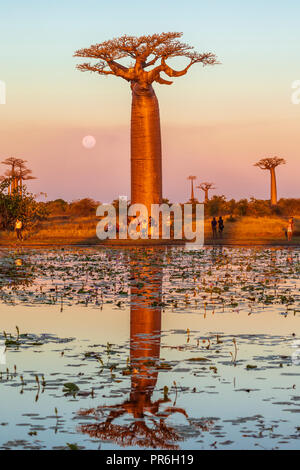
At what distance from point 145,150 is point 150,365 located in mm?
40592

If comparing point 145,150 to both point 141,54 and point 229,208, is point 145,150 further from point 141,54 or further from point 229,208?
point 229,208

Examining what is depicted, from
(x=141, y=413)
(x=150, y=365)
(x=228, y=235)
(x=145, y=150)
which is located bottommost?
(x=141, y=413)

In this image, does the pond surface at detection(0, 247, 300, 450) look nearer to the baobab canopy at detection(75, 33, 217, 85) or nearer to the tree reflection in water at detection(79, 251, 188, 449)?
the tree reflection in water at detection(79, 251, 188, 449)

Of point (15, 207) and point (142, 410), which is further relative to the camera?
point (15, 207)

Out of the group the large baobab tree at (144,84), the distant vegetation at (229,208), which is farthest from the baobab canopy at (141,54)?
the distant vegetation at (229,208)

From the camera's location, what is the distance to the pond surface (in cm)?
639

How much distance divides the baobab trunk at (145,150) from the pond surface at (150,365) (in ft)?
96.9

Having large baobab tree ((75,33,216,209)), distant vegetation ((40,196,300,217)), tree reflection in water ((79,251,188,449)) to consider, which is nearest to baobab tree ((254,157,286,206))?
distant vegetation ((40,196,300,217))

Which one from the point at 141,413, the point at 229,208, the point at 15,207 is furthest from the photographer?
the point at 229,208

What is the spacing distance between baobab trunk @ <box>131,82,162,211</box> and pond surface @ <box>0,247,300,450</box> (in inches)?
1163

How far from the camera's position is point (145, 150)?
1937 inches

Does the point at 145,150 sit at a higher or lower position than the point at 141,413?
higher

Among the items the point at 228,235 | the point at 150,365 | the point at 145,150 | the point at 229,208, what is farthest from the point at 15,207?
the point at 229,208

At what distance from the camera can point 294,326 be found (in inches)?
493
